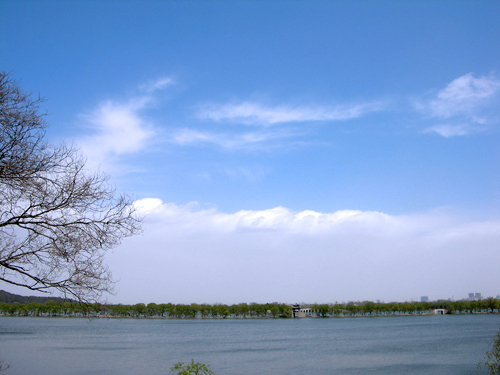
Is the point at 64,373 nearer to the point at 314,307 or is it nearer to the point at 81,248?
the point at 81,248

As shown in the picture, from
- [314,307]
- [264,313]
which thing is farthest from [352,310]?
[264,313]

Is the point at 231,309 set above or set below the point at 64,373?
below

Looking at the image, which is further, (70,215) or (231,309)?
(231,309)

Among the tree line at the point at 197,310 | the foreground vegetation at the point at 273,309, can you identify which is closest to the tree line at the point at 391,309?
the foreground vegetation at the point at 273,309

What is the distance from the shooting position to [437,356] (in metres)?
34.9

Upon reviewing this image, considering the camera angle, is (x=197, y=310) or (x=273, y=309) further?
(x=197, y=310)

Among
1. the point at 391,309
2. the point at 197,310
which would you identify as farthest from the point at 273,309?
the point at 391,309

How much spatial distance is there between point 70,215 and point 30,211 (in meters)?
0.59

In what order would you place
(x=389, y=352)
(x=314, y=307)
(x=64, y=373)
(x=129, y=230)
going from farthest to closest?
(x=314, y=307)
(x=389, y=352)
(x=64, y=373)
(x=129, y=230)

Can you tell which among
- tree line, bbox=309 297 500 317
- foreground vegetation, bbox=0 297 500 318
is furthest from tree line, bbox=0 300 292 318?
tree line, bbox=309 297 500 317

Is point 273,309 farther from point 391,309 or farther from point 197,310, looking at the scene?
point 391,309

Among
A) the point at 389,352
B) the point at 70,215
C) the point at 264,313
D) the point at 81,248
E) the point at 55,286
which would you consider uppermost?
the point at 70,215

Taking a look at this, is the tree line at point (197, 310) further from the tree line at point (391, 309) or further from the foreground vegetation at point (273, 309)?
the tree line at point (391, 309)

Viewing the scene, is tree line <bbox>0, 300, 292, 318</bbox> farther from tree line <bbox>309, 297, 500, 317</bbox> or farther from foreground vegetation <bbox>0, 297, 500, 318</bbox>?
tree line <bbox>309, 297, 500, 317</bbox>
